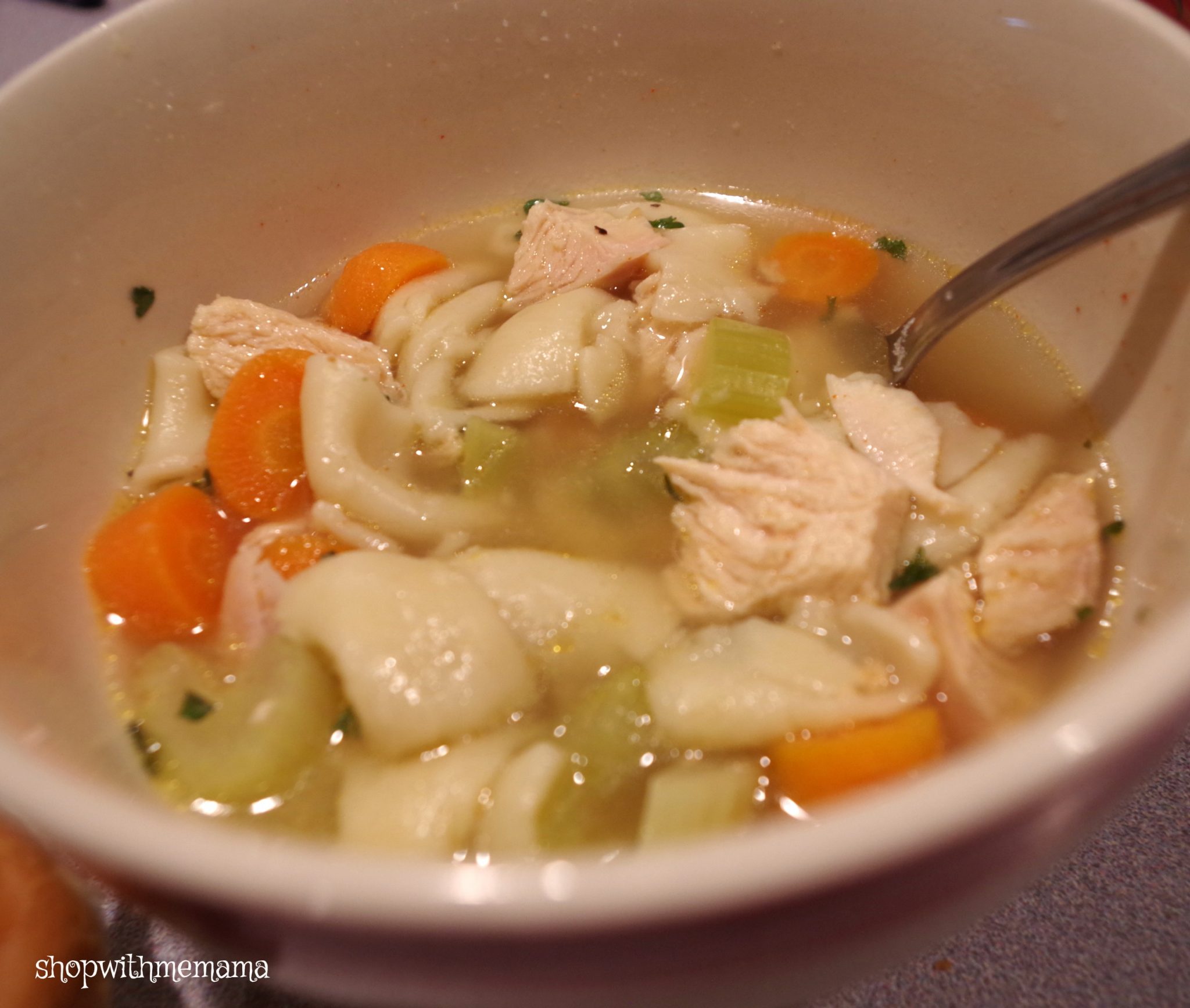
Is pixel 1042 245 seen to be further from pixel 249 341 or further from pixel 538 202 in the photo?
pixel 249 341

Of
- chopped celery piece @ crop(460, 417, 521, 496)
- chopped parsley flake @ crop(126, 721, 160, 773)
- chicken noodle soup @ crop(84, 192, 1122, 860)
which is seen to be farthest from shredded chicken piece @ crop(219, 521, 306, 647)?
chopped celery piece @ crop(460, 417, 521, 496)

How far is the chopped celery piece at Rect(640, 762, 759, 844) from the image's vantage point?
1036 millimetres

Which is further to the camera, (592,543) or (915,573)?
(592,543)

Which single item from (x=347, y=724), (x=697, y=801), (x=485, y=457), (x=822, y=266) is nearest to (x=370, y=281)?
(x=485, y=457)

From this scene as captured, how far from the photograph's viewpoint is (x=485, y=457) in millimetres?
1555

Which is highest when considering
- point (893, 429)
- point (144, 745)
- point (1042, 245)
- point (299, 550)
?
point (1042, 245)

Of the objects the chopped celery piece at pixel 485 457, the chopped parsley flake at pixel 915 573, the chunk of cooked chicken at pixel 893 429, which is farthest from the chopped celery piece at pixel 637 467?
the chopped parsley flake at pixel 915 573

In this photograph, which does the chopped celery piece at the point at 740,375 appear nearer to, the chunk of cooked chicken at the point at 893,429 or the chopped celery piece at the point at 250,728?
the chunk of cooked chicken at the point at 893,429

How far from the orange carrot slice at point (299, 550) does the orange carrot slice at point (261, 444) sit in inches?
4.6

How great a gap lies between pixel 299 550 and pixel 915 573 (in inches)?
35.8

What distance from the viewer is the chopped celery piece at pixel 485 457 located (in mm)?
1543

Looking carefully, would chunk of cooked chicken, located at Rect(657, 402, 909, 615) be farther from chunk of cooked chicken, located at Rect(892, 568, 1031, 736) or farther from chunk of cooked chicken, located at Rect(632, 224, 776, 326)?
chunk of cooked chicken, located at Rect(632, 224, 776, 326)

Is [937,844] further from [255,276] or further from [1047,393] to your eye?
[255,276]

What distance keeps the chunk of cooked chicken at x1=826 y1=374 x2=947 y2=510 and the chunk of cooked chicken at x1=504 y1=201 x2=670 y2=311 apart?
1.69 feet
